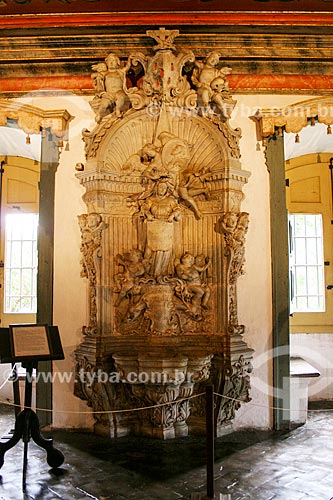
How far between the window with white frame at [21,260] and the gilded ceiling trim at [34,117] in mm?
2260

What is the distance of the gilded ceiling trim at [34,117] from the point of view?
15.9 ft

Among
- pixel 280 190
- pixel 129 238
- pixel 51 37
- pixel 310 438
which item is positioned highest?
pixel 51 37

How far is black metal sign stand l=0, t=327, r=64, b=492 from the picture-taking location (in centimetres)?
337

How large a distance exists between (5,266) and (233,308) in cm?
380

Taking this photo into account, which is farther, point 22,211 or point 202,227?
point 22,211

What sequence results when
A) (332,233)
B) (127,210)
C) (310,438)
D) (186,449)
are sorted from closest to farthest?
(186,449), (310,438), (127,210), (332,233)

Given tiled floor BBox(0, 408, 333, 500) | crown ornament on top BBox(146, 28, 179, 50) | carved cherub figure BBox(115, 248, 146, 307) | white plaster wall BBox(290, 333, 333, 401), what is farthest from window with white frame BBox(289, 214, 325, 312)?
crown ornament on top BBox(146, 28, 179, 50)

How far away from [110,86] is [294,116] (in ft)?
6.26

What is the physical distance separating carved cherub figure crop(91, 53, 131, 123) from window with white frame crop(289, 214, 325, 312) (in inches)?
129

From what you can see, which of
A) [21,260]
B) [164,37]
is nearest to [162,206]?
[164,37]

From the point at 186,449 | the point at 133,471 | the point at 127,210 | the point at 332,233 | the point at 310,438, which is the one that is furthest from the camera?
the point at 332,233

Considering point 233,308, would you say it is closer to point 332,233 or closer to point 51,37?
point 332,233

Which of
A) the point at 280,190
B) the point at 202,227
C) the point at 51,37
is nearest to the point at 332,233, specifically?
the point at 280,190

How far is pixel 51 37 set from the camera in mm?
4922
